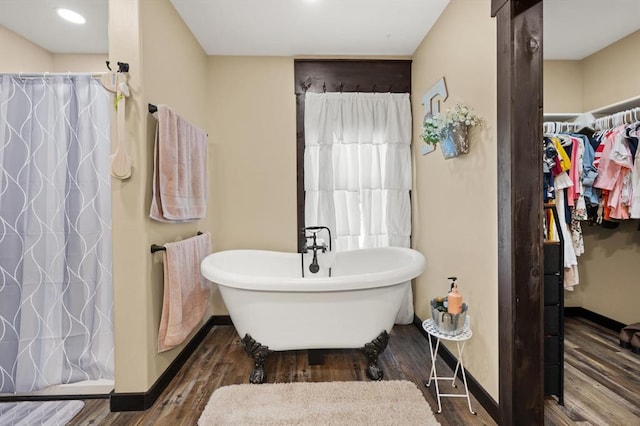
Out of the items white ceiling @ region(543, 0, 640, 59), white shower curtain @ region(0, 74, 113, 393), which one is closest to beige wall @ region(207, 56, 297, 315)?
white shower curtain @ region(0, 74, 113, 393)

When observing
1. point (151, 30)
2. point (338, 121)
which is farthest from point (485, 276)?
point (151, 30)

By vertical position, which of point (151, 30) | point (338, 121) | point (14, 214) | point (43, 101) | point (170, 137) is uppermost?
point (151, 30)

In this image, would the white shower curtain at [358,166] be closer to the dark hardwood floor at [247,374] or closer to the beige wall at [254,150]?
the beige wall at [254,150]

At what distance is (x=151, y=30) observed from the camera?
177 centimetres

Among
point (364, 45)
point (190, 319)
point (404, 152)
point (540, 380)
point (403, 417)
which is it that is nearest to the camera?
point (540, 380)

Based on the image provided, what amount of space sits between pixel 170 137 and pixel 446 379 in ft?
7.62

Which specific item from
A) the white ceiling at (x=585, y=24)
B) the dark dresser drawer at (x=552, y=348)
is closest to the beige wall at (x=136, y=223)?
the dark dresser drawer at (x=552, y=348)

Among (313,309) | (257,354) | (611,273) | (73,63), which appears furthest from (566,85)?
(73,63)

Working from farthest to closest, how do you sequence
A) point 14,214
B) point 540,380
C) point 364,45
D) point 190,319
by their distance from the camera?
1. point 364,45
2. point 190,319
3. point 14,214
4. point 540,380

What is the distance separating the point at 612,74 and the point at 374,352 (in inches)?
125

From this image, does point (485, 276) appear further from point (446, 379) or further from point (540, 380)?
point (446, 379)

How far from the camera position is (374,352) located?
1879 millimetres

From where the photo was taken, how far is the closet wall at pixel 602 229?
248cm

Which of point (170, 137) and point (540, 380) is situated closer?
point (540, 380)
